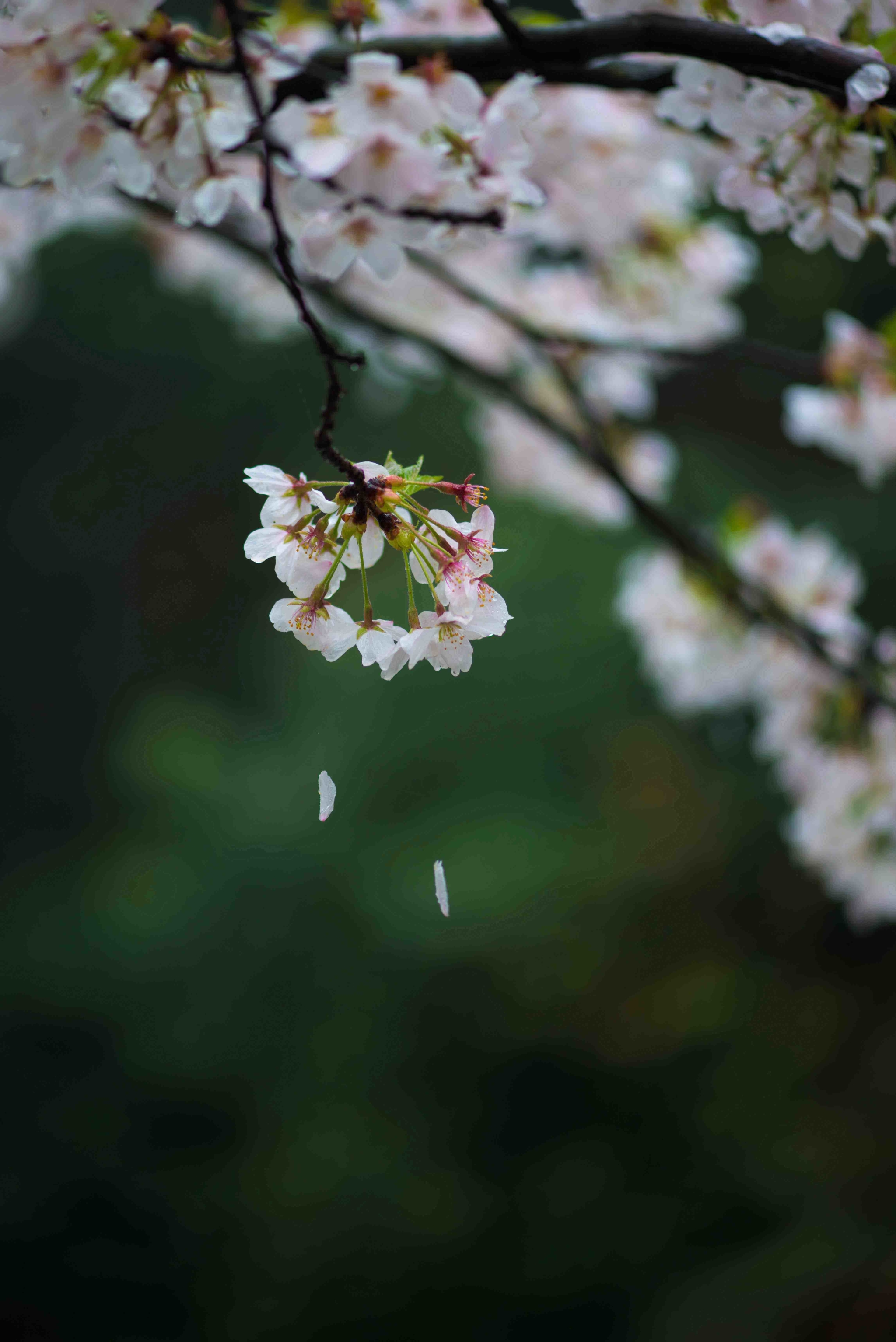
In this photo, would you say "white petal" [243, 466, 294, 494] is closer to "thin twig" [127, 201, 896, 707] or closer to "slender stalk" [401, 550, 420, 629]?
"slender stalk" [401, 550, 420, 629]

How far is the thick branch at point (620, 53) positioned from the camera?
0.40 m

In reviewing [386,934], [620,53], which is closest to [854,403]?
[620,53]

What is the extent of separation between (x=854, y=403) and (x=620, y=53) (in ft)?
2.87

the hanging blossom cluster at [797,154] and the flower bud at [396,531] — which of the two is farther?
the hanging blossom cluster at [797,154]

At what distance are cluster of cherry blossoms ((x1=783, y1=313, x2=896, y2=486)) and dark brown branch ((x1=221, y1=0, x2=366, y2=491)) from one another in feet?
2.76

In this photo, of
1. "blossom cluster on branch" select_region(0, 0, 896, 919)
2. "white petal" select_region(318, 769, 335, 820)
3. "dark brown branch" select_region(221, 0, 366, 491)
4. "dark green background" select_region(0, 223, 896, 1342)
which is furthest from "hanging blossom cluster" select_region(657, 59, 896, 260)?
"dark green background" select_region(0, 223, 896, 1342)

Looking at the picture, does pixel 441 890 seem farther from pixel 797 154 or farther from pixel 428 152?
pixel 797 154

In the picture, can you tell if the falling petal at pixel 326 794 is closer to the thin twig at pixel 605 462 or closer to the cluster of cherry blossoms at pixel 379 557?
the cluster of cherry blossoms at pixel 379 557

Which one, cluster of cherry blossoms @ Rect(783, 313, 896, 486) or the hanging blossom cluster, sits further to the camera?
cluster of cherry blossoms @ Rect(783, 313, 896, 486)

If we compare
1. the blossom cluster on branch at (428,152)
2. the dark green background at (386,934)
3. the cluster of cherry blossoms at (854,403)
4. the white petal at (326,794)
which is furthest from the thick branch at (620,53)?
the dark green background at (386,934)

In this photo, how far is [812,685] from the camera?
1.22m

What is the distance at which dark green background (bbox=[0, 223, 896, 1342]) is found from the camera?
8.12 ft

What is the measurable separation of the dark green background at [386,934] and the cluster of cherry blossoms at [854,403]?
85cm

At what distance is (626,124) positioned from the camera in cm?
99
